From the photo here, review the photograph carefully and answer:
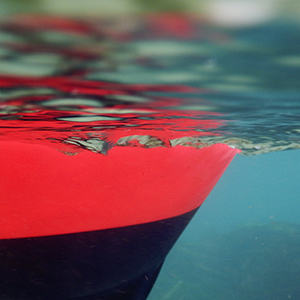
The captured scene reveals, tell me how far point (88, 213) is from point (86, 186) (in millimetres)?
192

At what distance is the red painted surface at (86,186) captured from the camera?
4.60 ft

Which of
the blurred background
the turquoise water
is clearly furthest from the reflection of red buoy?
the turquoise water

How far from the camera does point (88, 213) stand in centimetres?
158

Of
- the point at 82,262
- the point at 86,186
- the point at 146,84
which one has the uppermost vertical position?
the point at 146,84

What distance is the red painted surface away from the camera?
1403 mm

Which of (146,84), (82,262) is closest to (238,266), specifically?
(82,262)

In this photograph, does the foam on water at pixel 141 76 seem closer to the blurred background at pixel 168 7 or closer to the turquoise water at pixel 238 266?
the blurred background at pixel 168 7

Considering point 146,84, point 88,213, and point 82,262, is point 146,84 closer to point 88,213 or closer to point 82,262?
point 88,213

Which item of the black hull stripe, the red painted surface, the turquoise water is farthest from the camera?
the turquoise water

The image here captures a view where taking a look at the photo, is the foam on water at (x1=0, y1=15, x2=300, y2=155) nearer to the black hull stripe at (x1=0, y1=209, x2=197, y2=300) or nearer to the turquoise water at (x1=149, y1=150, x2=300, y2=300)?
the black hull stripe at (x1=0, y1=209, x2=197, y2=300)

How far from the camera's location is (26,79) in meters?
0.71

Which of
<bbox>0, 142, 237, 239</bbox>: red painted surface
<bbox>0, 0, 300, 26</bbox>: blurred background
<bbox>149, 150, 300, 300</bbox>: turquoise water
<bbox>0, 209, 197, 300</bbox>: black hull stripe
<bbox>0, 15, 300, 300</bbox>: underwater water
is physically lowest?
<bbox>149, 150, 300, 300</bbox>: turquoise water

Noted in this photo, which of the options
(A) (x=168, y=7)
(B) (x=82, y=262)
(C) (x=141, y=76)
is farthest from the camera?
(B) (x=82, y=262)

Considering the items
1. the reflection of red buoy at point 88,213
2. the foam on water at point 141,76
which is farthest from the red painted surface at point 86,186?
the foam on water at point 141,76
